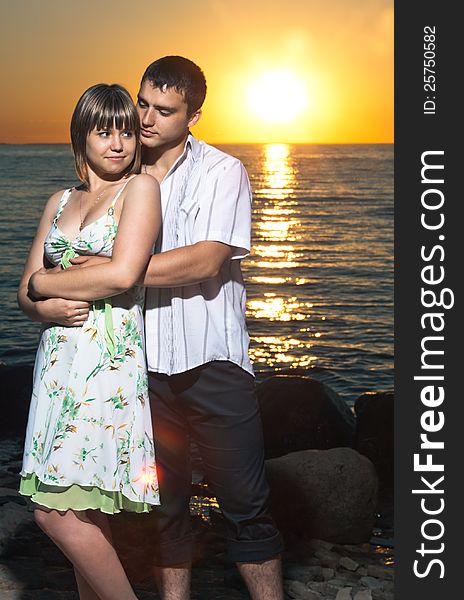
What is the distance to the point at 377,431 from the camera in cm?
873

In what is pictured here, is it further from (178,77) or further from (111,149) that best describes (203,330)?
(178,77)

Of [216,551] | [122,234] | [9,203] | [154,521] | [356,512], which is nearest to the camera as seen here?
[122,234]

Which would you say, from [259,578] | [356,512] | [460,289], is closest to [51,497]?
[259,578]

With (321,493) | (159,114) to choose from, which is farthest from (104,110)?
(321,493)

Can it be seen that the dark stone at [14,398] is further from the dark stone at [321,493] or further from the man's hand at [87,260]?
the man's hand at [87,260]

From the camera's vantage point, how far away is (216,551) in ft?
18.5

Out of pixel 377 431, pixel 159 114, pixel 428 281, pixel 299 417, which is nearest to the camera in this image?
pixel 159 114

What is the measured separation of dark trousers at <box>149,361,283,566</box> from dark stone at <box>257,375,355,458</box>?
15.1 feet

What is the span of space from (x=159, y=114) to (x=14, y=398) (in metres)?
6.37

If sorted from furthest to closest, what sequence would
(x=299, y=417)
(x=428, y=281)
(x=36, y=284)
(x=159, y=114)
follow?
(x=299, y=417)
(x=428, y=281)
(x=159, y=114)
(x=36, y=284)

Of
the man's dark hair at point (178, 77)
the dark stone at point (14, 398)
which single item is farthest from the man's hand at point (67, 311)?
the dark stone at point (14, 398)

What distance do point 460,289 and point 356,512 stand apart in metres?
2.67

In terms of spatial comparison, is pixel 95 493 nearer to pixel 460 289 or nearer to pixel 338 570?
pixel 460 289

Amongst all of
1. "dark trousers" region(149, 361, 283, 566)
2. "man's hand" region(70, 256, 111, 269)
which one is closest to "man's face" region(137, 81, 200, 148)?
"man's hand" region(70, 256, 111, 269)
